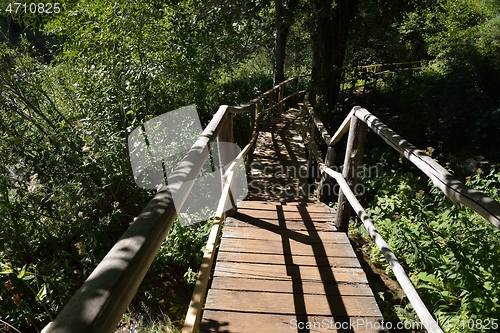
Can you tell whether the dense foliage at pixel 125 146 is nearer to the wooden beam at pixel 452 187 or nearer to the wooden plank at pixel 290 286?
the wooden plank at pixel 290 286

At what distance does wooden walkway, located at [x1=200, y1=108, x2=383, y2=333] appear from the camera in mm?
2238

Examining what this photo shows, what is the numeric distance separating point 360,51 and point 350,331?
27.9ft

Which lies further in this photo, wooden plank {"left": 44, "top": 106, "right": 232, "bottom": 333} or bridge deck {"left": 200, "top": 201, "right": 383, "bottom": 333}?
bridge deck {"left": 200, "top": 201, "right": 383, "bottom": 333}

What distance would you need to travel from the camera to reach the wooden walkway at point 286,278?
2238 mm

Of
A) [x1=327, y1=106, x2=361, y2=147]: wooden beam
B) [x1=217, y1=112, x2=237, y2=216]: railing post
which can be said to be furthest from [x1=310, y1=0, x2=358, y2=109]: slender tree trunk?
[x1=217, y1=112, x2=237, y2=216]: railing post

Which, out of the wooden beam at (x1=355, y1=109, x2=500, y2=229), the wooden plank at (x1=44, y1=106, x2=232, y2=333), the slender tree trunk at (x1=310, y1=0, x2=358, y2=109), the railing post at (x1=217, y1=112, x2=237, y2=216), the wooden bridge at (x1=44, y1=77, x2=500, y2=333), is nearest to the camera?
the wooden plank at (x1=44, y1=106, x2=232, y2=333)

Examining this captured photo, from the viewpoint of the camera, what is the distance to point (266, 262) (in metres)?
2.83

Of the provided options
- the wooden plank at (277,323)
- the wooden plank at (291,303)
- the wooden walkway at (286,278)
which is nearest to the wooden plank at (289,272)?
the wooden walkway at (286,278)

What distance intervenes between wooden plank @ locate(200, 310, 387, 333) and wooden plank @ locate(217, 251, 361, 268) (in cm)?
58

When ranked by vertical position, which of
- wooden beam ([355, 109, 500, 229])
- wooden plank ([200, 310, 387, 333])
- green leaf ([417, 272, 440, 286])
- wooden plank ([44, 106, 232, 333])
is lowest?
green leaf ([417, 272, 440, 286])

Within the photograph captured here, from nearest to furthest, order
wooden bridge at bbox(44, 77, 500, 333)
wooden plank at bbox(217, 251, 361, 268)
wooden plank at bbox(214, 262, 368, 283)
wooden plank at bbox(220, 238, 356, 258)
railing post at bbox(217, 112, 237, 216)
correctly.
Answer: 1. wooden bridge at bbox(44, 77, 500, 333)
2. wooden plank at bbox(214, 262, 368, 283)
3. wooden plank at bbox(217, 251, 361, 268)
4. wooden plank at bbox(220, 238, 356, 258)
5. railing post at bbox(217, 112, 237, 216)

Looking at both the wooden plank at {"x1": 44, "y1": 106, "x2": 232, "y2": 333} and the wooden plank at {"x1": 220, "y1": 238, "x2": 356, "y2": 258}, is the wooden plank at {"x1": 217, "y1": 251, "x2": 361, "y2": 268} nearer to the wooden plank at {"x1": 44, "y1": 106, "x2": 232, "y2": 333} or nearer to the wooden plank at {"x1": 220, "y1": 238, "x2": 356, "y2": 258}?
the wooden plank at {"x1": 220, "y1": 238, "x2": 356, "y2": 258}

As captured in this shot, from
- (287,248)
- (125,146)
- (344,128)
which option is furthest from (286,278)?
(125,146)

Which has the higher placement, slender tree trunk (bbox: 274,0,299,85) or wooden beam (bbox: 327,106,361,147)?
slender tree trunk (bbox: 274,0,299,85)
